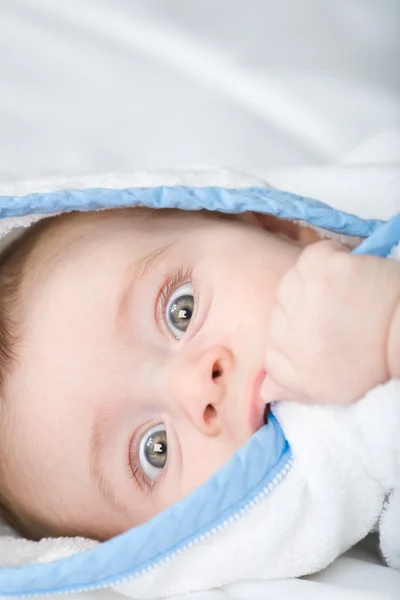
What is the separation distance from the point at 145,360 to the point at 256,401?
0.50ft

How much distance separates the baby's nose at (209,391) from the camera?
3.21 feet

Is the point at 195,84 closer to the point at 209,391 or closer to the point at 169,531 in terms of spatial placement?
the point at 209,391

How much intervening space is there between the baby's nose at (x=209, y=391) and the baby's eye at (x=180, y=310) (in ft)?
0.25

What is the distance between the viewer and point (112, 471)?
1.08m

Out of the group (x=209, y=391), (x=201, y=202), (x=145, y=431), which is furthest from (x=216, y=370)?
(x=201, y=202)

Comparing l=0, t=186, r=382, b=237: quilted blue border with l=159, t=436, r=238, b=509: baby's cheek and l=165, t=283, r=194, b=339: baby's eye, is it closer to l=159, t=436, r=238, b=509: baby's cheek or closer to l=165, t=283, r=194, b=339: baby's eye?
l=165, t=283, r=194, b=339: baby's eye

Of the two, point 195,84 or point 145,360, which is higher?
point 195,84

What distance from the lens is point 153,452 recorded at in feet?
3.51

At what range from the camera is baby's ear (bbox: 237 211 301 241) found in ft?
4.05

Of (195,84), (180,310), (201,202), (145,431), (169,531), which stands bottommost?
(169,531)

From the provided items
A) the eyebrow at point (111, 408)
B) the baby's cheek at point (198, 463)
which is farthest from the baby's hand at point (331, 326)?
the eyebrow at point (111, 408)

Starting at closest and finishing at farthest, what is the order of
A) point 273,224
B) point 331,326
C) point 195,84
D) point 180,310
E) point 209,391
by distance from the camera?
point 331,326
point 209,391
point 180,310
point 273,224
point 195,84

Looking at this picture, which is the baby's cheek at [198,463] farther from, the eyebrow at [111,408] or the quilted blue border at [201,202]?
the quilted blue border at [201,202]

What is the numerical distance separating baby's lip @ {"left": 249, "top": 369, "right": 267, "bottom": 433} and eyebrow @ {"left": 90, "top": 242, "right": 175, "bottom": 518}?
0.59 feet
